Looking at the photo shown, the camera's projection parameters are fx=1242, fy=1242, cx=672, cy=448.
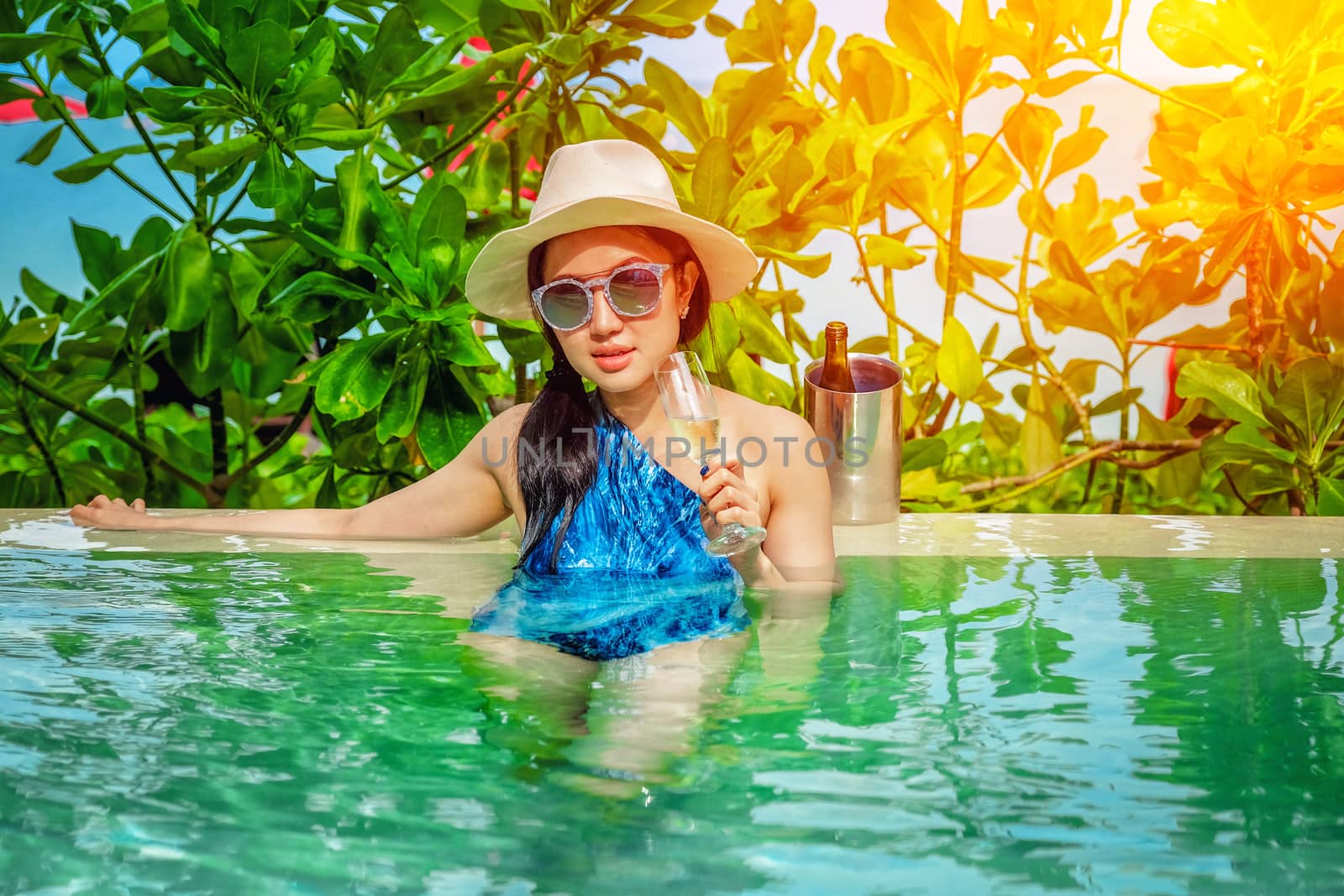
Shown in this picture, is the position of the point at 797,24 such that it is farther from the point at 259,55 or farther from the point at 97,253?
the point at 97,253

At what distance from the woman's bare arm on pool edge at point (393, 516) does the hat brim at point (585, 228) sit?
0.20 metres

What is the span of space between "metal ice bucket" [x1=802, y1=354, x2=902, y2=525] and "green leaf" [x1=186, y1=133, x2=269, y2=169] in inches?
43.8

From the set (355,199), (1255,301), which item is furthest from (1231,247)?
(355,199)

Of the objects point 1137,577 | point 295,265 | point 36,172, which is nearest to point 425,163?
point 295,265

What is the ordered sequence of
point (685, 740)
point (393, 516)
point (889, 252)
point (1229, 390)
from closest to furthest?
point (685, 740), point (393, 516), point (1229, 390), point (889, 252)

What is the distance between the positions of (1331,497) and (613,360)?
5.18ft

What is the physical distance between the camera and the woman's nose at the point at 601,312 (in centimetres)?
169

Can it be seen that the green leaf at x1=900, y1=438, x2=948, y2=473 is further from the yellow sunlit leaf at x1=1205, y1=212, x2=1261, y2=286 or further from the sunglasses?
the sunglasses

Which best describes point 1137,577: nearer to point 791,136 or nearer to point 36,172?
point 791,136

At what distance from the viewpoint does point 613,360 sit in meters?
1.73

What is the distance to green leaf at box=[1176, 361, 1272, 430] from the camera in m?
2.42

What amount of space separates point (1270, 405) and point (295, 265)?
1947 mm

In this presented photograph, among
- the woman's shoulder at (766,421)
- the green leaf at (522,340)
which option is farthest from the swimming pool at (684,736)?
the green leaf at (522,340)

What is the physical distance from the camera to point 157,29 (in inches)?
97.3
